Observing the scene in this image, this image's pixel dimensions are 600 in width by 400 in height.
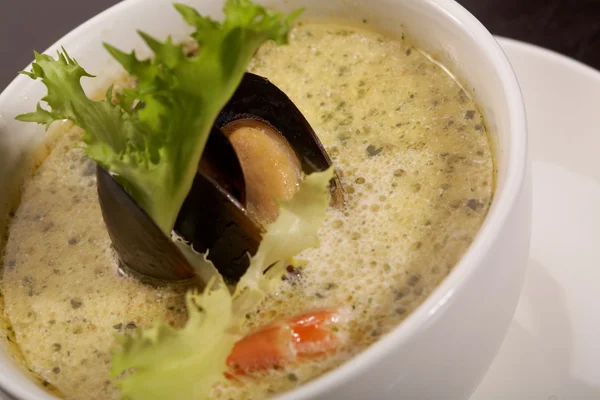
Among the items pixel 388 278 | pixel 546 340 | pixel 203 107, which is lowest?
pixel 546 340

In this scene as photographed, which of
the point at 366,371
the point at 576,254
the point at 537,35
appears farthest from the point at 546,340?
the point at 537,35

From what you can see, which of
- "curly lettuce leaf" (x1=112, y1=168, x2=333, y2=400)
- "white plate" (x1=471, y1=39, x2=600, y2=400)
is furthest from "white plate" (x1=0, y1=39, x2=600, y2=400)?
"curly lettuce leaf" (x1=112, y1=168, x2=333, y2=400)

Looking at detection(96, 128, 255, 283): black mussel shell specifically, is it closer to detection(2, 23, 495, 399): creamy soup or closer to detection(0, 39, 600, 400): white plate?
detection(2, 23, 495, 399): creamy soup

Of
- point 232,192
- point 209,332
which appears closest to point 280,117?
point 232,192

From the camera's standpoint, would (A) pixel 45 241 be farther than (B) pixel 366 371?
Yes

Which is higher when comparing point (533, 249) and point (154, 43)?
point (154, 43)

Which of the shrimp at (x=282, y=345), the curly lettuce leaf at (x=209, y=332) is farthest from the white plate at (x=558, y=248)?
the curly lettuce leaf at (x=209, y=332)

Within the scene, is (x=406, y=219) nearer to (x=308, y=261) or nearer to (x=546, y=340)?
(x=308, y=261)

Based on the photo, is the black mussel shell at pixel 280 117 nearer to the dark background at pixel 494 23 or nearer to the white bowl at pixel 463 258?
the white bowl at pixel 463 258
